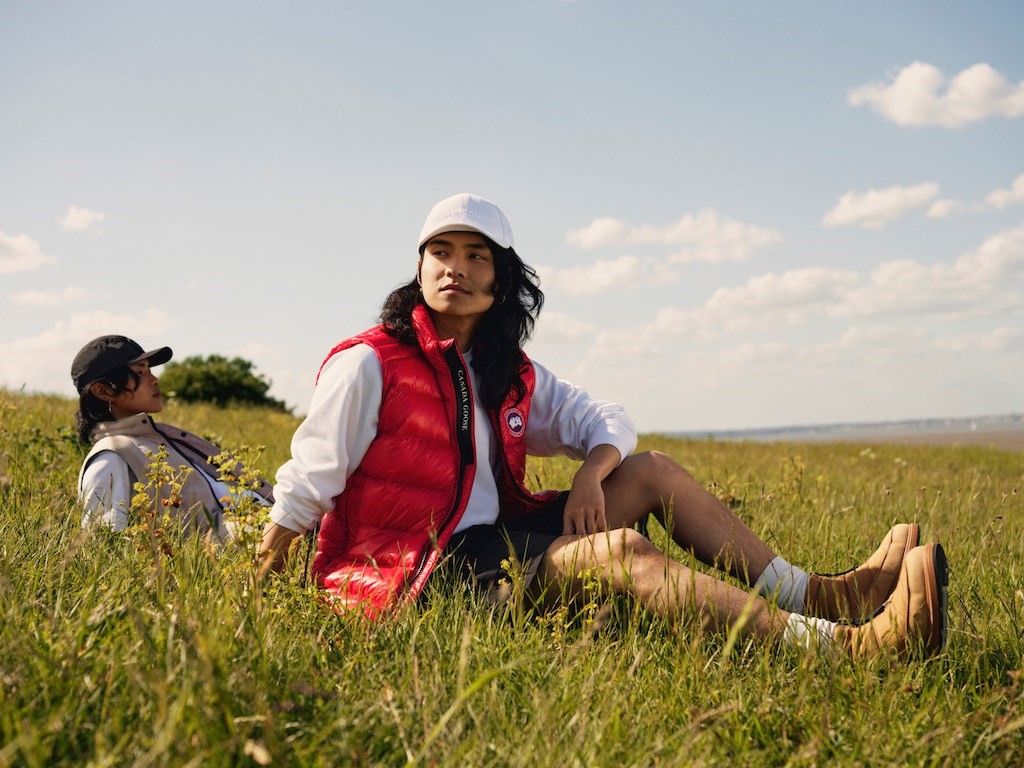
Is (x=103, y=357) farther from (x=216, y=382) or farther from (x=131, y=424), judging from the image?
(x=216, y=382)

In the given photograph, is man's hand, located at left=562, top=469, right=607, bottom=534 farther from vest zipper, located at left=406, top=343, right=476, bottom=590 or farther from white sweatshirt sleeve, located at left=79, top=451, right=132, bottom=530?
white sweatshirt sleeve, located at left=79, top=451, right=132, bottom=530

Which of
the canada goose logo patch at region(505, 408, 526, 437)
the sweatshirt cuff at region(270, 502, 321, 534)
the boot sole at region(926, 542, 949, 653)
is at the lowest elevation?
the boot sole at region(926, 542, 949, 653)

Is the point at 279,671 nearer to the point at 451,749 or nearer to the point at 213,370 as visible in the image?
the point at 451,749

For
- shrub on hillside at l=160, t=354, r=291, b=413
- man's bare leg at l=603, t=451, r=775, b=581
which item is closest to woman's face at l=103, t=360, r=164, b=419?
man's bare leg at l=603, t=451, r=775, b=581

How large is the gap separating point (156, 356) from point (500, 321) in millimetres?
2333

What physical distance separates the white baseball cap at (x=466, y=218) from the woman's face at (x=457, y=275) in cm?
5

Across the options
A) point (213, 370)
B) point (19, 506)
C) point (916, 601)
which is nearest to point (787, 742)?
point (916, 601)

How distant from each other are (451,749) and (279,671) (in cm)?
48

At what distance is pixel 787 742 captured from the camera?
201 centimetres

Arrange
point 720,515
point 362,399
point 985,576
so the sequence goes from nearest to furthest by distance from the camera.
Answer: point 362,399 < point 720,515 < point 985,576

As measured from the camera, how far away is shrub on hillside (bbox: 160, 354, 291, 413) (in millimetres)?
16547

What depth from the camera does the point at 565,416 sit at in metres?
3.86

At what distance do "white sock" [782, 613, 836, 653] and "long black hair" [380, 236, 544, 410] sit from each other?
1.45m

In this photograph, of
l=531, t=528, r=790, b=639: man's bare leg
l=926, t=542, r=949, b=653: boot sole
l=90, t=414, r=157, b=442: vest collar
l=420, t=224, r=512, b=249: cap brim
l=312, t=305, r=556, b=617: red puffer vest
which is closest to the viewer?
l=926, t=542, r=949, b=653: boot sole
